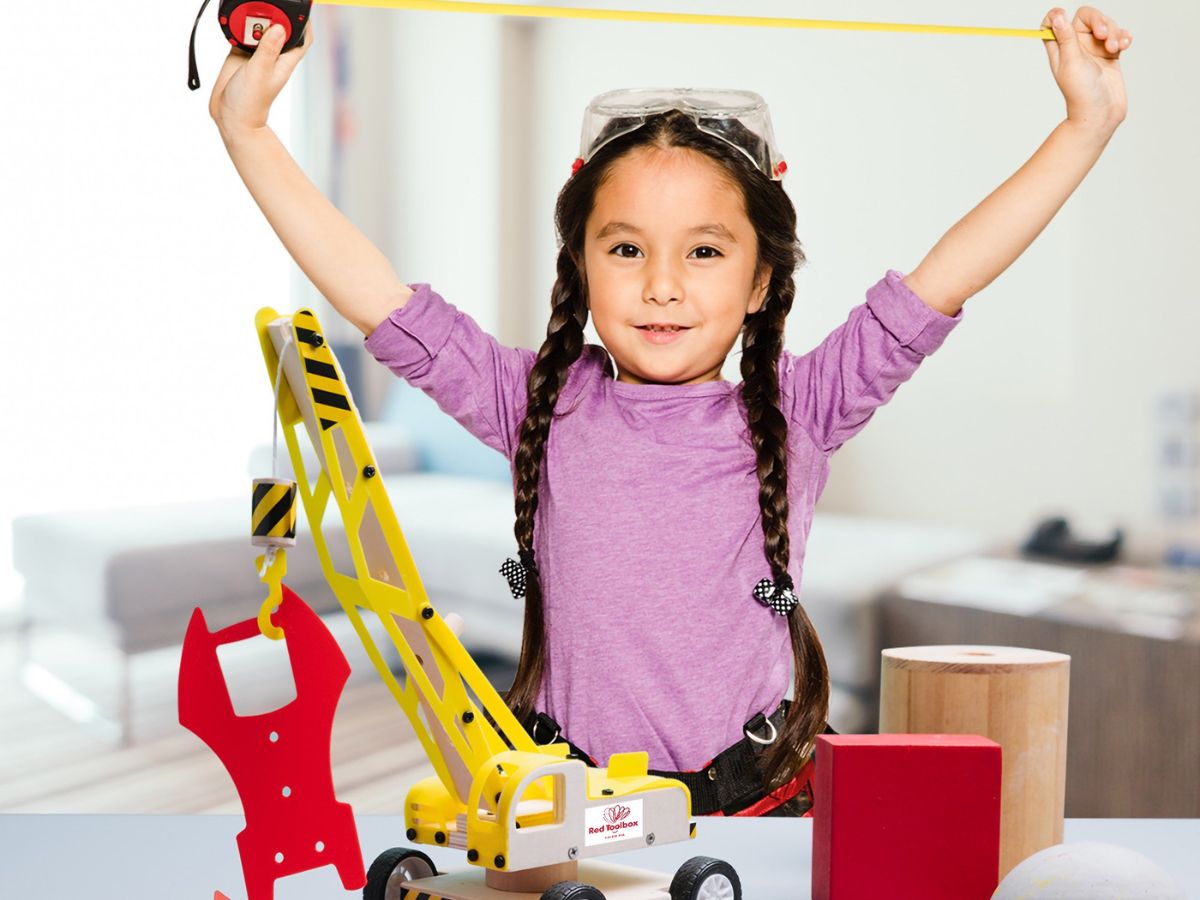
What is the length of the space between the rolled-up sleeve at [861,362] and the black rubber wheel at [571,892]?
1.51ft

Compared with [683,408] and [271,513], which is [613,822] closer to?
[271,513]

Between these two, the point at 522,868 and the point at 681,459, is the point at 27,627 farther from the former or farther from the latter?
the point at 522,868

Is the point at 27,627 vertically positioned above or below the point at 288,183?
below

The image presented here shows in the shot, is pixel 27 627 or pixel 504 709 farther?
pixel 27 627

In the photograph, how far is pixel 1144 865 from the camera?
2.51 feet

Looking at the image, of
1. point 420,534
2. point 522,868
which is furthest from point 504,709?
point 420,534

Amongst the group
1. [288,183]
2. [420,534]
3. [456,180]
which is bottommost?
Answer: [420,534]

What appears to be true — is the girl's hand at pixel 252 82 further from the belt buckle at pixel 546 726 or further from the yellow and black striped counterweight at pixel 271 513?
the belt buckle at pixel 546 726

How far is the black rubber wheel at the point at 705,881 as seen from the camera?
833 millimetres

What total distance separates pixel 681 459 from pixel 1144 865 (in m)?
0.46

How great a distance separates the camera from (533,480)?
1123 mm

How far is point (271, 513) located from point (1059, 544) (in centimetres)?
212

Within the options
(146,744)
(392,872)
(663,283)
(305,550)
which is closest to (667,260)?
(663,283)

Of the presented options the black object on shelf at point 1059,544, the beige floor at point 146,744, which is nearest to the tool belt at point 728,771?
the beige floor at point 146,744
